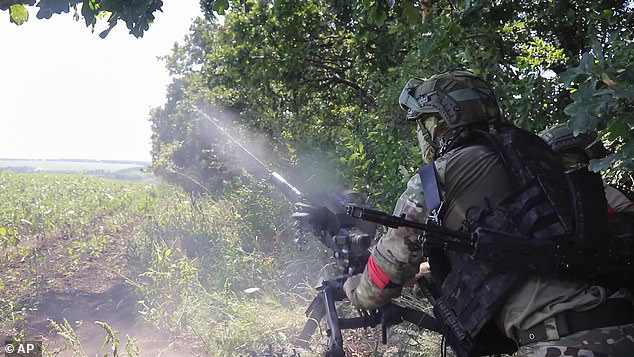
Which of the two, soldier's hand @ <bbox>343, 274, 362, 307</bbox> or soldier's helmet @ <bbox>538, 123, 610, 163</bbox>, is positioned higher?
soldier's helmet @ <bbox>538, 123, 610, 163</bbox>

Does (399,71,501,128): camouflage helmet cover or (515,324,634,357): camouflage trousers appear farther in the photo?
(399,71,501,128): camouflage helmet cover

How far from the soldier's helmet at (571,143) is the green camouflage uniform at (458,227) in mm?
900

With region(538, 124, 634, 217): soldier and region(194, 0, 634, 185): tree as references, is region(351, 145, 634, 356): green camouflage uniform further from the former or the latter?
region(538, 124, 634, 217): soldier

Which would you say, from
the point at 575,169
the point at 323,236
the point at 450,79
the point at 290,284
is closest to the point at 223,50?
the point at 290,284

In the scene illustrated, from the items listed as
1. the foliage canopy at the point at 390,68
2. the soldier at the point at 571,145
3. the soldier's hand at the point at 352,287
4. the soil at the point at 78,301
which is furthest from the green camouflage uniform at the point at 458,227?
the soil at the point at 78,301

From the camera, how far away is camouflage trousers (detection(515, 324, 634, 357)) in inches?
68.6

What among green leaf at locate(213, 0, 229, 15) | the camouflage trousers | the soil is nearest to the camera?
the camouflage trousers

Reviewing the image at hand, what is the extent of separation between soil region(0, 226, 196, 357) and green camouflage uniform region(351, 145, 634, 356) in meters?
2.43

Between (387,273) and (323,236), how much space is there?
1211 mm

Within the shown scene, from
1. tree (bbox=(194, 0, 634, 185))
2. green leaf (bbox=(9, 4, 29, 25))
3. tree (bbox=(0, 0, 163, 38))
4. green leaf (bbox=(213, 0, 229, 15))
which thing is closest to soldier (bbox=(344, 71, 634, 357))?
tree (bbox=(194, 0, 634, 185))

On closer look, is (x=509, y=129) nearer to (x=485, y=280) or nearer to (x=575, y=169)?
(x=575, y=169)

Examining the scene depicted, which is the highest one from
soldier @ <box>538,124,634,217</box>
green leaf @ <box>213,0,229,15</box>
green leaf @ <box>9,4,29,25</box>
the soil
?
green leaf @ <box>213,0,229,15</box>

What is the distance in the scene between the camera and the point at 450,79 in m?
2.38

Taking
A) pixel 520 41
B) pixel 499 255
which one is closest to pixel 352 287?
pixel 499 255
